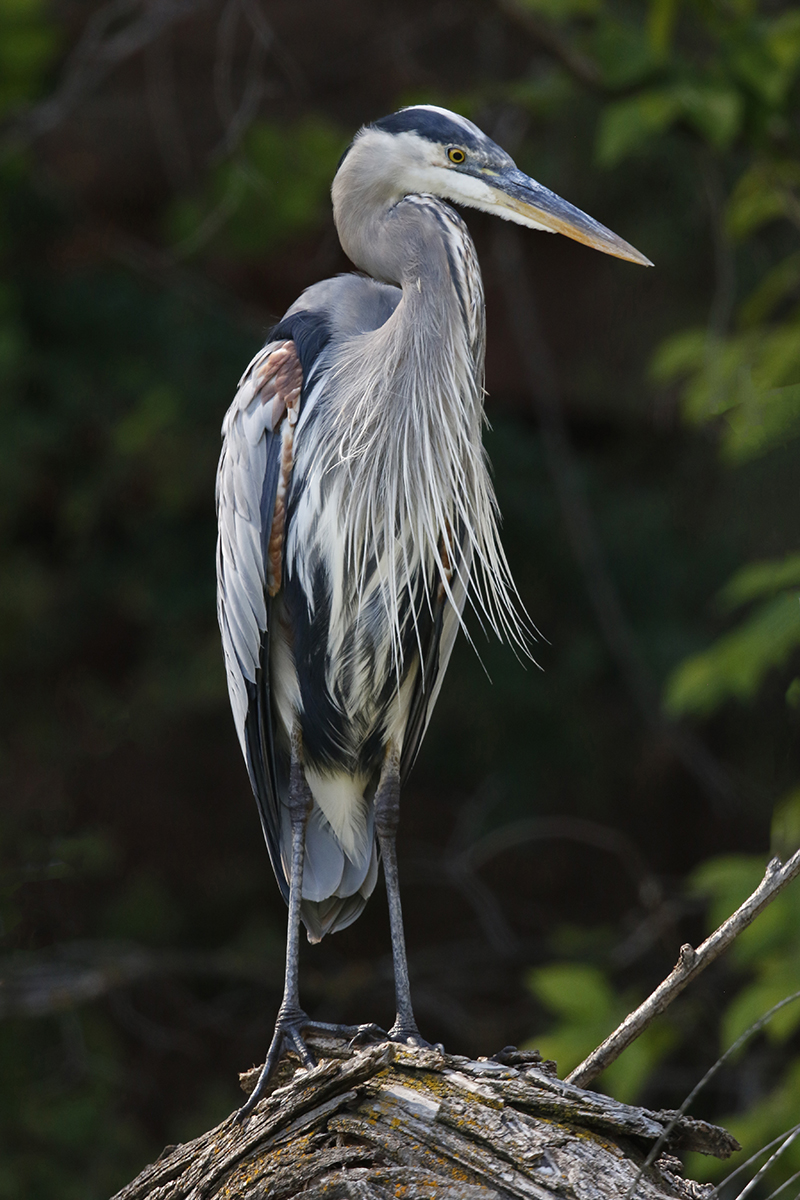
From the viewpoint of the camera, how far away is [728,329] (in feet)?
16.4

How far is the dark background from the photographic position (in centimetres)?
439

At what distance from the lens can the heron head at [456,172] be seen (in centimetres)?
213

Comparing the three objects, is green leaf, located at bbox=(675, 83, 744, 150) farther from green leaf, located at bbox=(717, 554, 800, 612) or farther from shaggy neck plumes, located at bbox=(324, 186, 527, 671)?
shaggy neck plumes, located at bbox=(324, 186, 527, 671)

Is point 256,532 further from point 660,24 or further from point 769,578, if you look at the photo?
point 660,24

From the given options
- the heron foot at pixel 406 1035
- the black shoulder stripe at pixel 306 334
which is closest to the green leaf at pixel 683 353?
the black shoulder stripe at pixel 306 334

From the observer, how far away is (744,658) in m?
3.03

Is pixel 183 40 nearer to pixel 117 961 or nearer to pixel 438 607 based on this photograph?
pixel 117 961

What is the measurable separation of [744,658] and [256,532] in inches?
52.0

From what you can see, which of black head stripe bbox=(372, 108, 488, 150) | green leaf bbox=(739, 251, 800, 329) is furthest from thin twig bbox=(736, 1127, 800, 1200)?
green leaf bbox=(739, 251, 800, 329)

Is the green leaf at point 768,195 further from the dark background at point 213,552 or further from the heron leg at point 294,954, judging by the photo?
the heron leg at point 294,954

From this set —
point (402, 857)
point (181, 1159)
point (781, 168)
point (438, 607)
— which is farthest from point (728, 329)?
point (181, 1159)

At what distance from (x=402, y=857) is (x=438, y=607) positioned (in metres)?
3.06

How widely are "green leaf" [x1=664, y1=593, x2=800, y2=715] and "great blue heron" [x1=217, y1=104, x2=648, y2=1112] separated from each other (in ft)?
2.63

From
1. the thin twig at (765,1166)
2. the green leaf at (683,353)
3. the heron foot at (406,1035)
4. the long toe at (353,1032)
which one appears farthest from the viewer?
the green leaf at (683,353)
